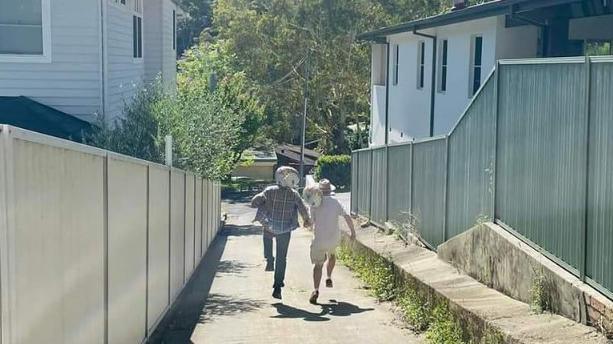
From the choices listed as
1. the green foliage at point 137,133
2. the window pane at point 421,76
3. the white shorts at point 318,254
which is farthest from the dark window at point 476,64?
the white shorts at point 318,254

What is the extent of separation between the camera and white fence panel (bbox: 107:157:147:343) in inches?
237

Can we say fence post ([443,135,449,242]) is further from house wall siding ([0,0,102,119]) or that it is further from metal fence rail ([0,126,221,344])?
house wall siding ([0,0,102,119])

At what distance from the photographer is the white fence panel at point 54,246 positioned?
3.80m

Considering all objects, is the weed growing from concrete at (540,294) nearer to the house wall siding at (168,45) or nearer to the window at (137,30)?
the window at (137,30)

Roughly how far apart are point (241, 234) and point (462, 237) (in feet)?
54.7

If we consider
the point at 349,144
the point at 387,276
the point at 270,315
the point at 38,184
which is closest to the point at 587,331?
the point at 38,184

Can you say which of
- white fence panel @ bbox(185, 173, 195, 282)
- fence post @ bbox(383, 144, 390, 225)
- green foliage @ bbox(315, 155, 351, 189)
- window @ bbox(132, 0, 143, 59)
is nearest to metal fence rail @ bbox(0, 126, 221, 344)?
white fence panel @ bbox(185, 173, 195, 282)

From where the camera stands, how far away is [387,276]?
11641 mm

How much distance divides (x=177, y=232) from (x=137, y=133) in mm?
5192

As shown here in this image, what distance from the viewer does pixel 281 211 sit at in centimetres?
1131

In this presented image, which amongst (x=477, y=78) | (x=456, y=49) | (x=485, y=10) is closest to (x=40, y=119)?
(x=485, y=10)

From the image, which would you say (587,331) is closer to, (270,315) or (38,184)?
(38,184)

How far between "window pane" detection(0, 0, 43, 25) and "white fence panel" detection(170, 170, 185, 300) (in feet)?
19.4

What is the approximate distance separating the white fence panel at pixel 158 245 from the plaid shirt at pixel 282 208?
6.65 feet
